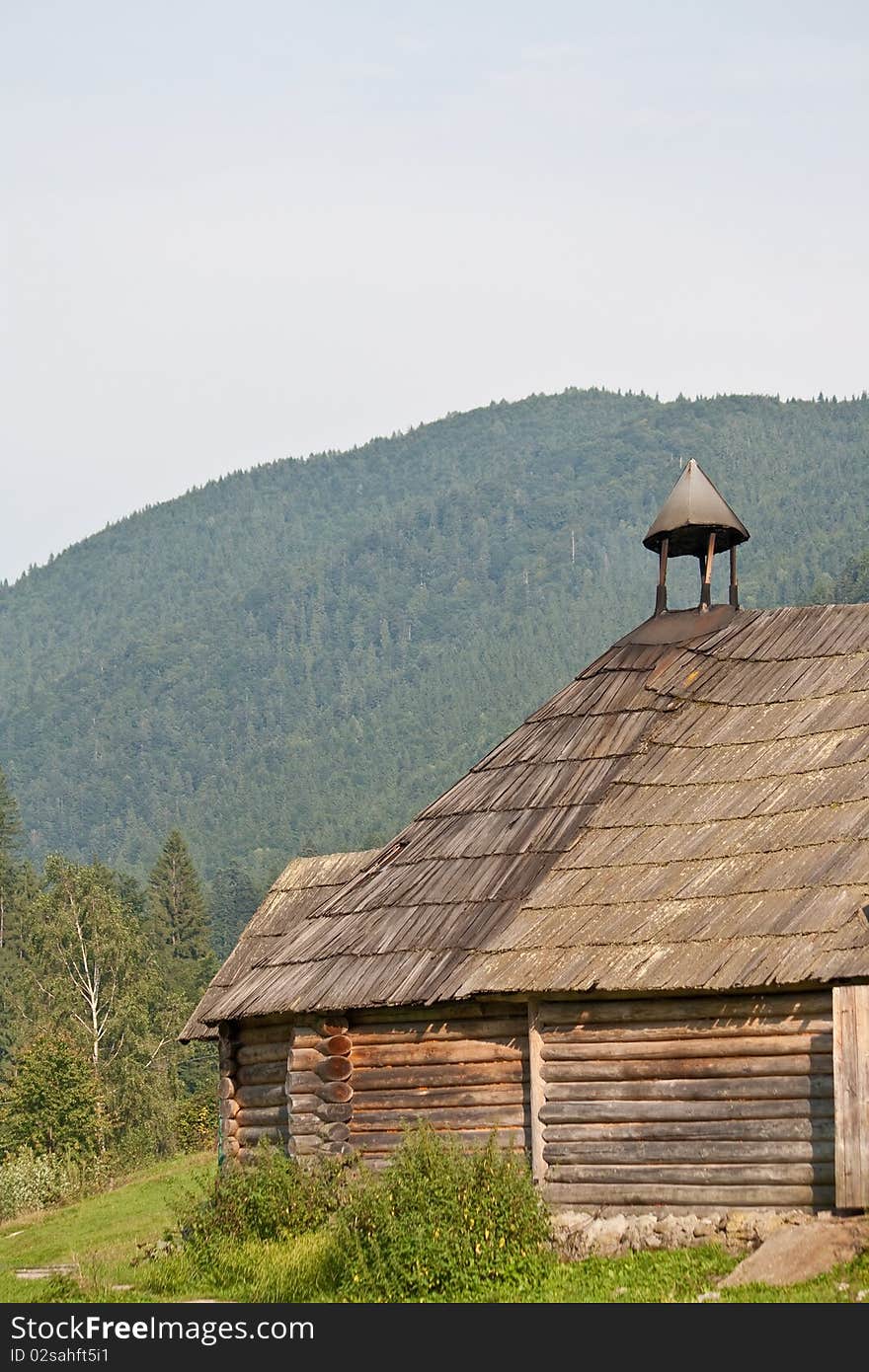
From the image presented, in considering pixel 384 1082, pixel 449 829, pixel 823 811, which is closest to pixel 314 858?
pixel 449 829

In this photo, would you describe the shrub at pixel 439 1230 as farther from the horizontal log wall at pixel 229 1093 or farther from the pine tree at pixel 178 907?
the pine tree at pixel 178 907

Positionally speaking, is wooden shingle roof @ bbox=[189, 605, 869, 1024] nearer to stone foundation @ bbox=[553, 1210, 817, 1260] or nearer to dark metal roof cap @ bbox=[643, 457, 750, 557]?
dark metal roof cap @ bbox=[643, 457, 750, 557]

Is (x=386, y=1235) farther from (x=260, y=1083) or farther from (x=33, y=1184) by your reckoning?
(x=33, y=1184)

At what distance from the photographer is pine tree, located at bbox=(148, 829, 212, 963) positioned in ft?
326

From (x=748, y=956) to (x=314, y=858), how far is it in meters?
12.9

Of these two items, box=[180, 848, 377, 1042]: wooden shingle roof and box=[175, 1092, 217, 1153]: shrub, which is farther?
box=[175, 1092, 217, 1153]: shrub

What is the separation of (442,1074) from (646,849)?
10.8 feet

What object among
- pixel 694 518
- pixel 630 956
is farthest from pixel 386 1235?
pixel 694 518

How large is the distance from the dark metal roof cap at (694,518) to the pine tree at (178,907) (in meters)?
73.9

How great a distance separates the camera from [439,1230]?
57.8ft

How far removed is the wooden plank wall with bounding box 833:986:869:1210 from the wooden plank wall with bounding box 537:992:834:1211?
366 mm

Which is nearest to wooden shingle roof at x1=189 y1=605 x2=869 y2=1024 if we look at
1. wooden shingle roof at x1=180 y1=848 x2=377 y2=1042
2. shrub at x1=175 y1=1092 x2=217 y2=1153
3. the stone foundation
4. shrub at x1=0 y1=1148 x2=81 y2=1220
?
wooden shingle roof at x1=180 y1=848 x2=377 y2=1042
